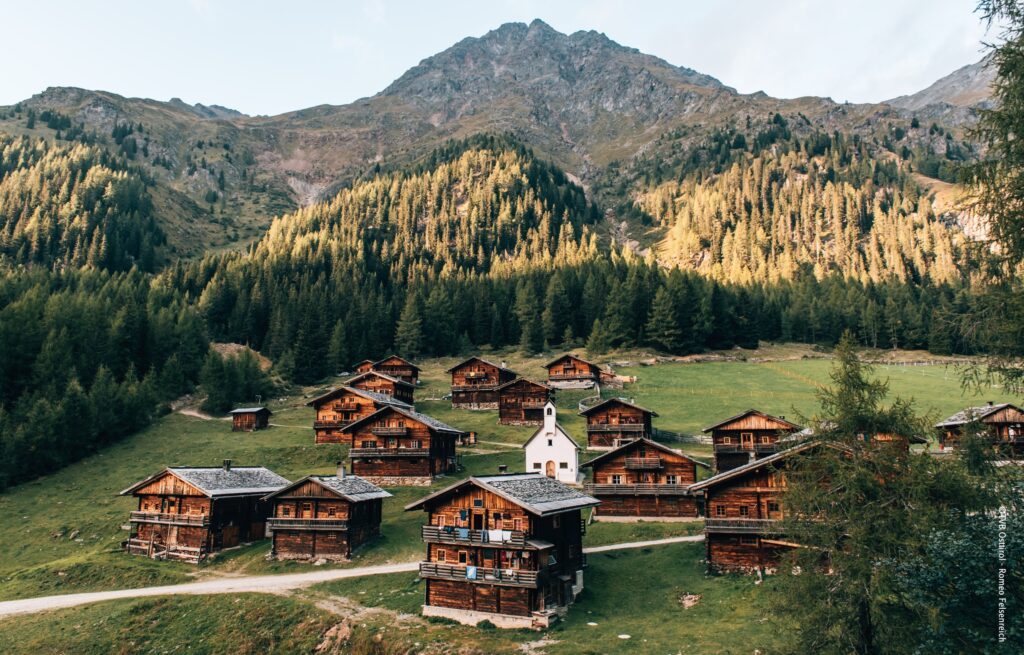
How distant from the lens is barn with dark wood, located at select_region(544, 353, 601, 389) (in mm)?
95562

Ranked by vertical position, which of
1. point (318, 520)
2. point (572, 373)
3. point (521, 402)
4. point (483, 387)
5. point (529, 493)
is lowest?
point (318, 520)

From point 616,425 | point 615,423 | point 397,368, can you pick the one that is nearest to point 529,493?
point 616,425

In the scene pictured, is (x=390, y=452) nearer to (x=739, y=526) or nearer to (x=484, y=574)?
(x=484, y=574)

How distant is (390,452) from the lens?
64.4 metres

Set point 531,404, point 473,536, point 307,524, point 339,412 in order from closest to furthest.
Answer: point 473,536 < point 307,524 < point 339,412 < point 531,404

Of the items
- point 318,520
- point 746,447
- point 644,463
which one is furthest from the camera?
point 746,447

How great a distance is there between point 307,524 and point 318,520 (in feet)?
3.04

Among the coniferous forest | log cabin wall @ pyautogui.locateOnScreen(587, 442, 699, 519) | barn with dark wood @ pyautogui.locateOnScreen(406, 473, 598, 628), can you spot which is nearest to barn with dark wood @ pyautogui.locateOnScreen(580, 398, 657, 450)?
log cabin wall @ pyautogui.locateOnScreen(587, 442, 699, 519)

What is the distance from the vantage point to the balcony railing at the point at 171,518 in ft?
163

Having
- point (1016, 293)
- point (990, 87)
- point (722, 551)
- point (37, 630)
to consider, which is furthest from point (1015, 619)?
point (37, 630)

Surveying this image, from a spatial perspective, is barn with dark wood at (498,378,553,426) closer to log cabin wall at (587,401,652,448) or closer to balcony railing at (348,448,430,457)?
log cabin wall at (587,401,652,448)

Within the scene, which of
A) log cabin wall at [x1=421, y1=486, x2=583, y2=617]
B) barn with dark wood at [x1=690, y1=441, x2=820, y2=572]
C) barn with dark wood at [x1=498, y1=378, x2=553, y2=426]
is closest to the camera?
log cabin wall at [x1=421, y1=486, x2=583, y2=617]

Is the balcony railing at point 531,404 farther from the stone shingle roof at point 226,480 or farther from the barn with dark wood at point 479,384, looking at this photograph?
the stone shingle roof at point 226,480

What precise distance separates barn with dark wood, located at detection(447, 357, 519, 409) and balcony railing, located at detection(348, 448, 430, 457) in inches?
1127
